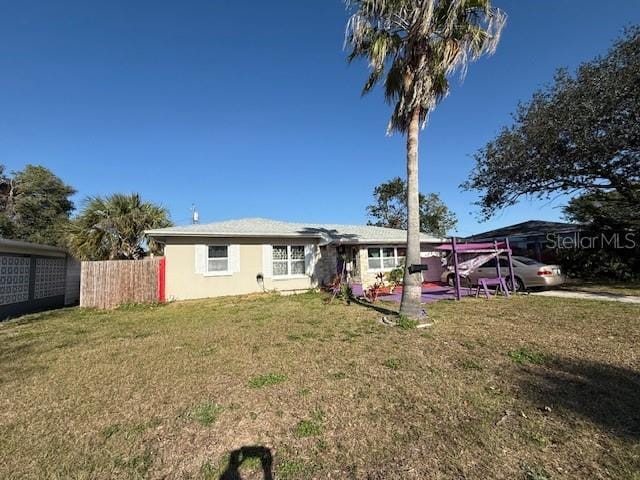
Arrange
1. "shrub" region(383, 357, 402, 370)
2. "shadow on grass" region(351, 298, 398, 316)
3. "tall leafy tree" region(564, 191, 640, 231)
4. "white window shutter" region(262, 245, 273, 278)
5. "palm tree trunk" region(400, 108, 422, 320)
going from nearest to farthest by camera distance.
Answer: "shrub" region(383, 357, 402, 370) < "palm tree trunk" region(400, 108, 422, 320) < "shadow on grass" region(351, 298, 398, 316) < "white window shutter" region(262, 245, 273, 278) < "tall leafy tree" region(564, 191, 640, 231)

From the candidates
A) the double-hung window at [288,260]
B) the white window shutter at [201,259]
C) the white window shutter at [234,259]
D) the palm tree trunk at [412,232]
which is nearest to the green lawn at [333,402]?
the palm tree trunk at [412,232]

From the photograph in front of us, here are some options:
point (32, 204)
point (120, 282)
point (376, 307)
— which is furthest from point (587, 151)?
point (32, 204)

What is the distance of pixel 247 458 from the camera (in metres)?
2.85

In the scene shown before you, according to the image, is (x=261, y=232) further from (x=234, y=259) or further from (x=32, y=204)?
(x=32, y=204)

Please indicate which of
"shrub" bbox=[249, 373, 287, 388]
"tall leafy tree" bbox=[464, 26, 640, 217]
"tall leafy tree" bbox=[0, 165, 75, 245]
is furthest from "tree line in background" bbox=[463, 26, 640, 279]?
"tall leafy tree" bbox=[0, 165, 75, 245]

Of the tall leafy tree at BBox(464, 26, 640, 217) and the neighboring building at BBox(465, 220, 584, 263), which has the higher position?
the tall leafy tree at BBox(464, 26, 640, 217)

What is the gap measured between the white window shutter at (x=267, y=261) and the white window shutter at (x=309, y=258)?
1.77 m

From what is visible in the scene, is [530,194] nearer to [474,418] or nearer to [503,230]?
[503,230]

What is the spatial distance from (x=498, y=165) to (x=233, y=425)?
55.9 ft

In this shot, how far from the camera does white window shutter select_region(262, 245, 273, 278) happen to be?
14.7 metres

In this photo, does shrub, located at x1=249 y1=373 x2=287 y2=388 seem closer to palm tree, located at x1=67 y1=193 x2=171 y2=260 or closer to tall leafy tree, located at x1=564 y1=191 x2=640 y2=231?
palm tree, located at x1=67 y1=193 x2=171 y2=260

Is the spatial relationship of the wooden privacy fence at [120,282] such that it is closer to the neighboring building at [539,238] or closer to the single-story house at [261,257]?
the single-story house at [261,257]

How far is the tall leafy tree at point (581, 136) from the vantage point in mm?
12492

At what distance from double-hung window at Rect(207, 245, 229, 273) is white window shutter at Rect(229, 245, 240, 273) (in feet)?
0.46
